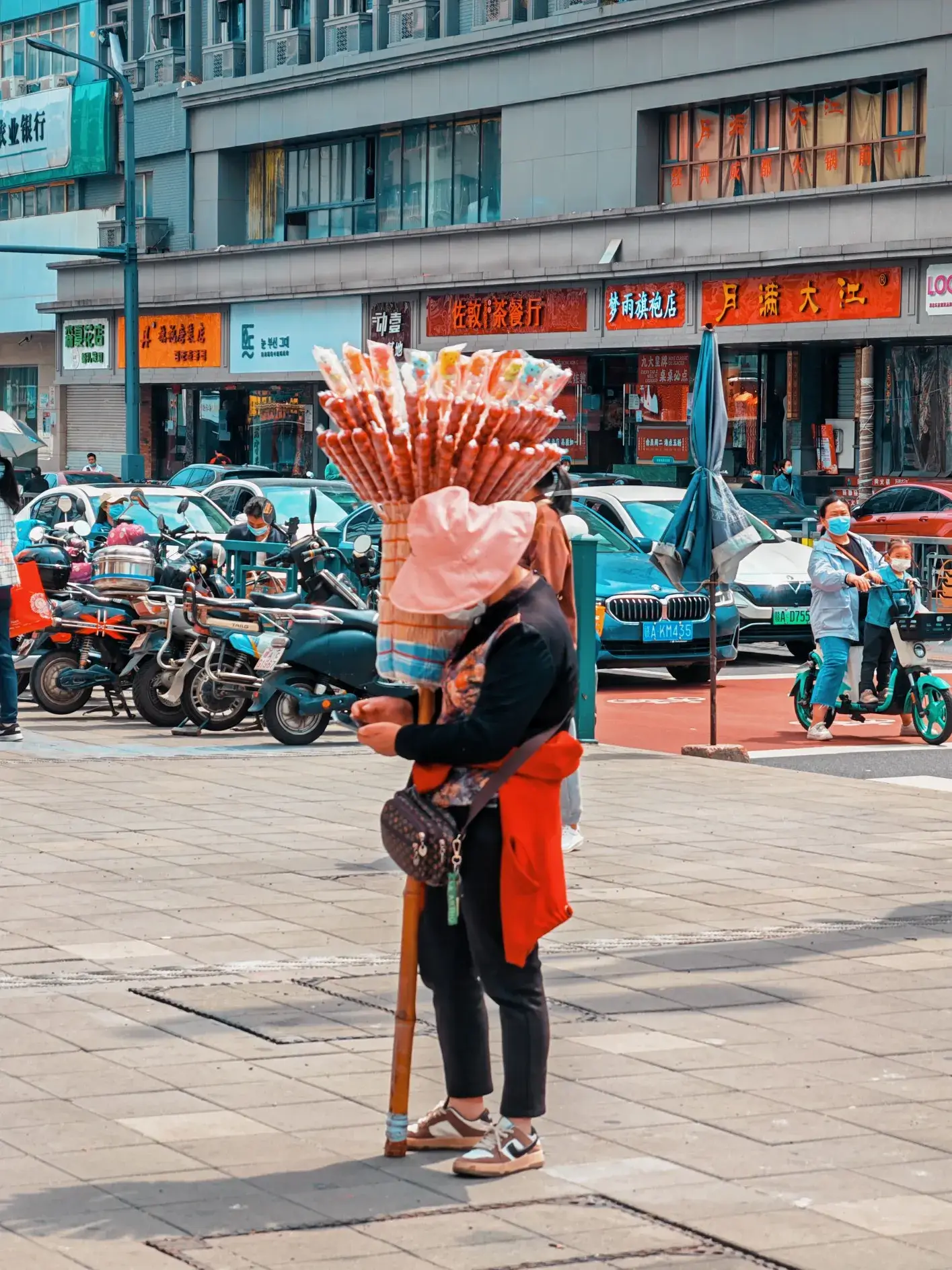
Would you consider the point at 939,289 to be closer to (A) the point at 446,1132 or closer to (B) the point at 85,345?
(B) the point at 85,345

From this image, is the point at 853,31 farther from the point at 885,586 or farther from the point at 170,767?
the point at 170,767

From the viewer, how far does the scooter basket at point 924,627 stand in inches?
585

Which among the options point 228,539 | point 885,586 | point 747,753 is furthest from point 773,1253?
point 228,539

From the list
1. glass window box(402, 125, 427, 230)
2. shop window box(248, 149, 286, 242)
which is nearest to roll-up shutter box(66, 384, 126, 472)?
shop window box(248, 149, 286, 242)

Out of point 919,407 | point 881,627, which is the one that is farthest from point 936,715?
point 919,407

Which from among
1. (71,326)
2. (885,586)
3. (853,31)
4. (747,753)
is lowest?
(747,753)

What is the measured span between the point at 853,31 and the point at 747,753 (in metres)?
23.7

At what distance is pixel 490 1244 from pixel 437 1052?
1.72 metres

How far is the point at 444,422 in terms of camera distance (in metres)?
5.18

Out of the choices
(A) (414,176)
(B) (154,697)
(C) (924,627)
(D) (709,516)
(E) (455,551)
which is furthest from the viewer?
(A) (414,176)

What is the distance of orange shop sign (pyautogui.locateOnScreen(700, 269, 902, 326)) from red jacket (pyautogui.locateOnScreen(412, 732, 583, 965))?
2873 centimetres

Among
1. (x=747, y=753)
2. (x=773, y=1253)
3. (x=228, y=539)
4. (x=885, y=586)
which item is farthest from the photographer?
(x=228, y=539)

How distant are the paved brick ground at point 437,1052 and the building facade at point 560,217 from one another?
24.5 metres

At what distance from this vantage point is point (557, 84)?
4066cm
